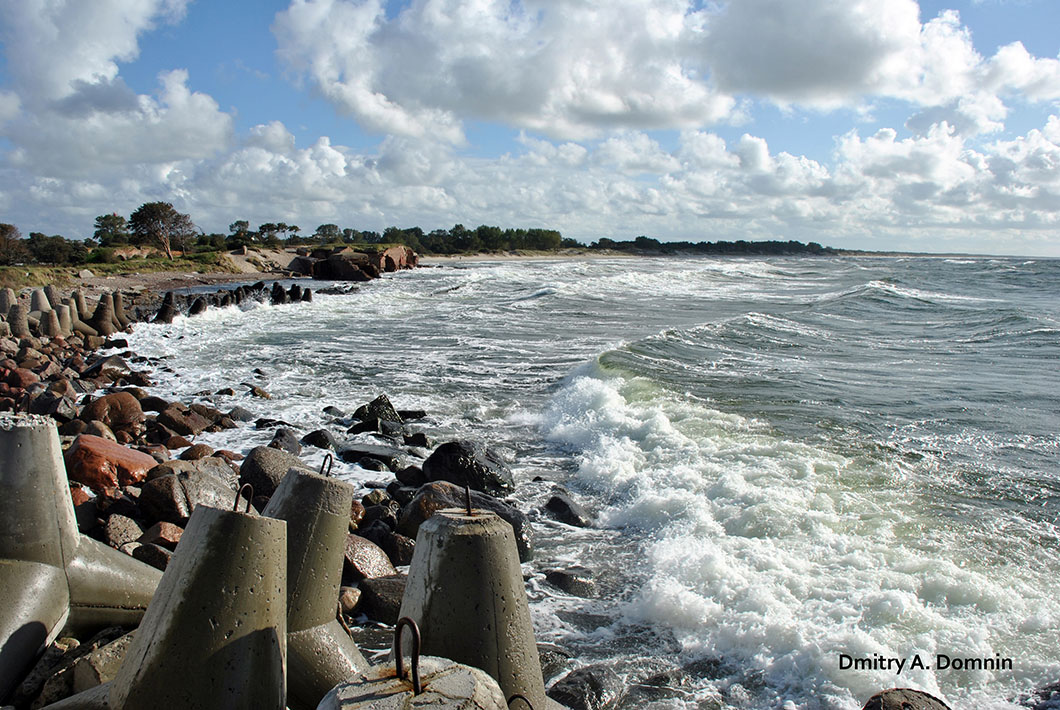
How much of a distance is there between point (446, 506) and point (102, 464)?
10.2ft

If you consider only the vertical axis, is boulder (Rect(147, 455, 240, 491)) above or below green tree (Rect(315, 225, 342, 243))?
below

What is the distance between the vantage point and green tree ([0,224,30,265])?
46750 millimetres

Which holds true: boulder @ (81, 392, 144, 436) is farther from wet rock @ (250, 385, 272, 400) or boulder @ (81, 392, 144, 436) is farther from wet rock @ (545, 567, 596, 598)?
wet rock @ (545, 567, 596, 598)

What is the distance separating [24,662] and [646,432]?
8447 millimetres

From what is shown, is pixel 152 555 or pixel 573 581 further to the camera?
pixel 573 581

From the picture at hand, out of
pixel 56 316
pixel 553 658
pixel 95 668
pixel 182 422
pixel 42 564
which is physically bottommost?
pixel 553 658

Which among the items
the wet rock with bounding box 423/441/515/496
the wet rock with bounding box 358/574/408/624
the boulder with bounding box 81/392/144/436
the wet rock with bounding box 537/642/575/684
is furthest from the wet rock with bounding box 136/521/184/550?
the boulder with bounding box 81/392/144/436

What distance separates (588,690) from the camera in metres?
4.64

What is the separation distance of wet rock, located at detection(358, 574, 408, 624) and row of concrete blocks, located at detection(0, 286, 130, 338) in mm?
17118

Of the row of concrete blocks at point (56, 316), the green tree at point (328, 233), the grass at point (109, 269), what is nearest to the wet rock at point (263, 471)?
the row of concrete blocks at point (56, 316)

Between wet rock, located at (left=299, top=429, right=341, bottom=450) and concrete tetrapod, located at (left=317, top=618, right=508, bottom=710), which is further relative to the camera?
wet rock, located at (left=299, top=429, right=341, bottom=450)

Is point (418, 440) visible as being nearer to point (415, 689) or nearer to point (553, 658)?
point (553, 658)

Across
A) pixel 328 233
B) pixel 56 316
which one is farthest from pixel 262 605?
pixel 328 233

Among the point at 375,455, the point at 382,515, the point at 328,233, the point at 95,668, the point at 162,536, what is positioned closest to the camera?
the point at 95,668
